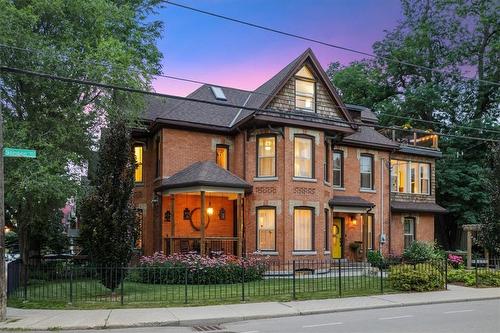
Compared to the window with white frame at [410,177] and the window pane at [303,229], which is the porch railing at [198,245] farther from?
the window with white frame at [410,177]

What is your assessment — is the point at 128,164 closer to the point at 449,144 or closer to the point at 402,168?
the point at 402,168

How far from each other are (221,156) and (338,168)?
6.87m

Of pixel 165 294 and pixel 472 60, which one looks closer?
pixel 165 294

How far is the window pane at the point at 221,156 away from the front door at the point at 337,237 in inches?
293

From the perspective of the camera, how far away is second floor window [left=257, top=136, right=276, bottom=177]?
77.5ft

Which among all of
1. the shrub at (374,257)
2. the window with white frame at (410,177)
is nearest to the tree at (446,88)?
the window with white frame at (410,177)

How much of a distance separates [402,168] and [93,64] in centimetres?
2008

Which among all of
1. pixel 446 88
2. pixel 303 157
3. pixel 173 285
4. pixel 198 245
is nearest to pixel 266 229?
pixel 198 245

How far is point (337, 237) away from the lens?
92.9 feet

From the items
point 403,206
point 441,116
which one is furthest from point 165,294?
point 441,116

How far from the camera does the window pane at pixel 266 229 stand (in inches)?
915

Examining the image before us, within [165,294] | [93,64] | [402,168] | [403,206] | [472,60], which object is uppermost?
[472,60]

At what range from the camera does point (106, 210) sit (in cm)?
Result: 1557

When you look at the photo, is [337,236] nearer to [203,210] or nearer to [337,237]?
[337,237]
